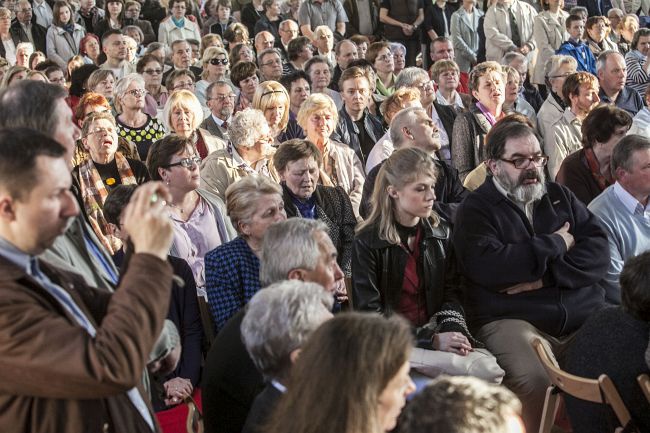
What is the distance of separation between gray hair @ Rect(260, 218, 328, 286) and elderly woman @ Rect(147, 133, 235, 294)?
1318mm

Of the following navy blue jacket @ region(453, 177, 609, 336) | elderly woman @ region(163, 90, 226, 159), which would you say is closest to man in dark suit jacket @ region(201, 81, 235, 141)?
elderly woman @ region(163, 90, 226, 159)

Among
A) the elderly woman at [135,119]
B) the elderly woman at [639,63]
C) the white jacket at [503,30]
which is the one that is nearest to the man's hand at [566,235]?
the elderly woman at [135,119]

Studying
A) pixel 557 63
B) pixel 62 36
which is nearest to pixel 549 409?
pixel 557 63

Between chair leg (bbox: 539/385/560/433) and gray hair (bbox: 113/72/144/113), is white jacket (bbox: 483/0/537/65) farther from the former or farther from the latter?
chair leg (bbox: 539/385/560/433)

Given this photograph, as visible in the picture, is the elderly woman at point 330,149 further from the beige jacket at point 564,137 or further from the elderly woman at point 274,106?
the beige jacket at point 564,137

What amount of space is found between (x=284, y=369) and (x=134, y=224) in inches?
26.3

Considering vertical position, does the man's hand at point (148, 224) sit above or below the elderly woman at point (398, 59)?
above

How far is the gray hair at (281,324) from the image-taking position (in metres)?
2.30

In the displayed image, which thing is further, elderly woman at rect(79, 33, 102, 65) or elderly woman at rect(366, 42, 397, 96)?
elderly woman at rect(79, 33, 102, 65)

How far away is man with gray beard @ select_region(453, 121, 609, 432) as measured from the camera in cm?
385

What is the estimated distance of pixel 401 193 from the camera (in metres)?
3.93

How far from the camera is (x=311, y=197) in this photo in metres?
4.74

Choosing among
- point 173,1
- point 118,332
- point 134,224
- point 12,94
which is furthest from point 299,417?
point 173,1

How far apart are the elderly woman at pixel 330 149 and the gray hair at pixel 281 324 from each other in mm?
3342
